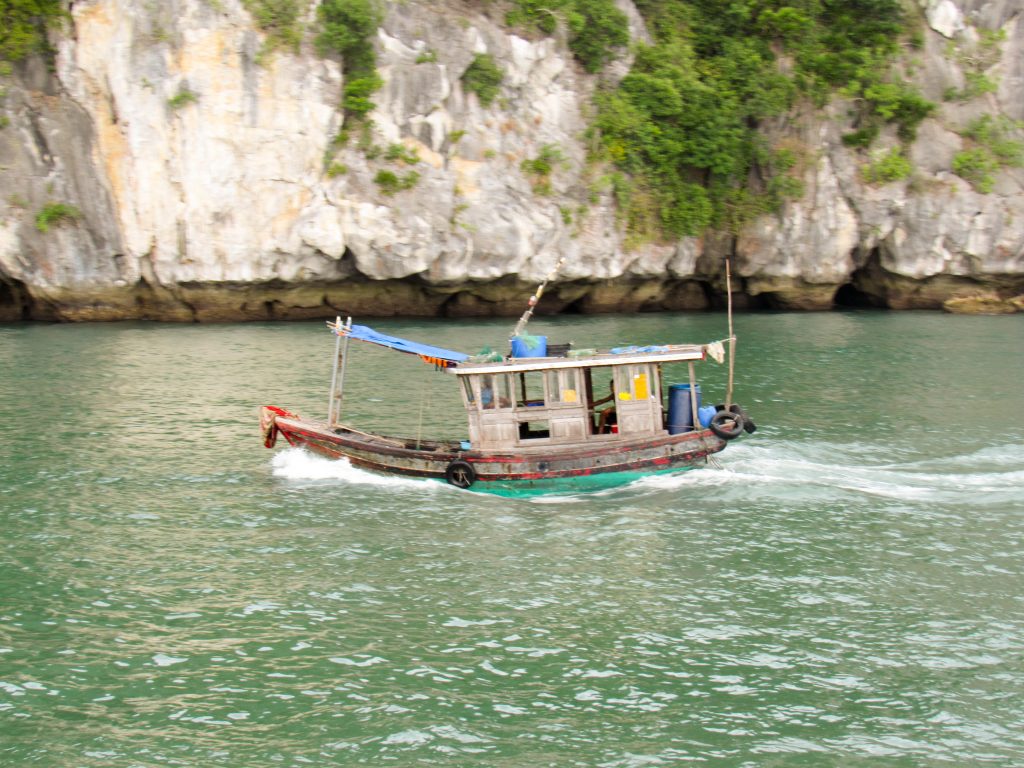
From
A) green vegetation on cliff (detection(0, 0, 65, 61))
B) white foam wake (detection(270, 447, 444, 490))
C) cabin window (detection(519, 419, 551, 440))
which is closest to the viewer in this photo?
white foam wake (detection(270, 447, 444, 490))

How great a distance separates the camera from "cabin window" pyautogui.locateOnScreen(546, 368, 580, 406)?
56.0 ft

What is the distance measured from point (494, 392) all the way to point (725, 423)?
12.8 ft

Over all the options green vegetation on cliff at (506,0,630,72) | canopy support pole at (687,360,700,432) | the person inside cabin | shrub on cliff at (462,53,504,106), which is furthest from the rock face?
canopy support pole at (687,360,700,432)

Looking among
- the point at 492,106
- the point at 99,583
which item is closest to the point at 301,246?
the point at 492,106

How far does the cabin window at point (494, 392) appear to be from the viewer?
17.0 m

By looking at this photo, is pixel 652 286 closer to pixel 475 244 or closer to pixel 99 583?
pixel 475 244

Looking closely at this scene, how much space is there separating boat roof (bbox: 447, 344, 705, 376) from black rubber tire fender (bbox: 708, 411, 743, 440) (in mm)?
1070

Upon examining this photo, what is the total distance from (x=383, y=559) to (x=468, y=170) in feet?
94.6

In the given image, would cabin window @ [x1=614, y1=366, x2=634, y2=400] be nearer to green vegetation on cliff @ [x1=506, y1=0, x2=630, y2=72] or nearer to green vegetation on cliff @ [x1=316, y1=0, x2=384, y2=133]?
green vegetation on cliff @ [x1=316, y1=0, x2=384, y2=133]

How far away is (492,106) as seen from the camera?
41.1 m

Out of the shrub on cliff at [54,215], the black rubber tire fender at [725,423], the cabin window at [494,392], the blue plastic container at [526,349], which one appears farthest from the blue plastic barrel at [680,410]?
the shrub on cliff at [54,215]

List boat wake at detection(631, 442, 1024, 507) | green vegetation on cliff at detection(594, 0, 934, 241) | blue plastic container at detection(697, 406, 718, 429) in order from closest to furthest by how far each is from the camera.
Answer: boat wake at detection(631, 442, 1024, 507), blue plastic container at detection(697, 406, 718, 429), green vegetation on cliff at detection(594, 0, 934, 241)

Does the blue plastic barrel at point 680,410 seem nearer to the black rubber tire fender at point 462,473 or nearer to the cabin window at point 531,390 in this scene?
the cabin window at point 531,390

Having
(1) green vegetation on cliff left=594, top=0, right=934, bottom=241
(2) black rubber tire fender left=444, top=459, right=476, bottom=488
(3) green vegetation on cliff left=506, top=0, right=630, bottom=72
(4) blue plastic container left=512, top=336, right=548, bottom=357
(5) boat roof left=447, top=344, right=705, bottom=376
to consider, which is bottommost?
(2) black rubber tire fender left=444, top=459, right=476, bottom=488
